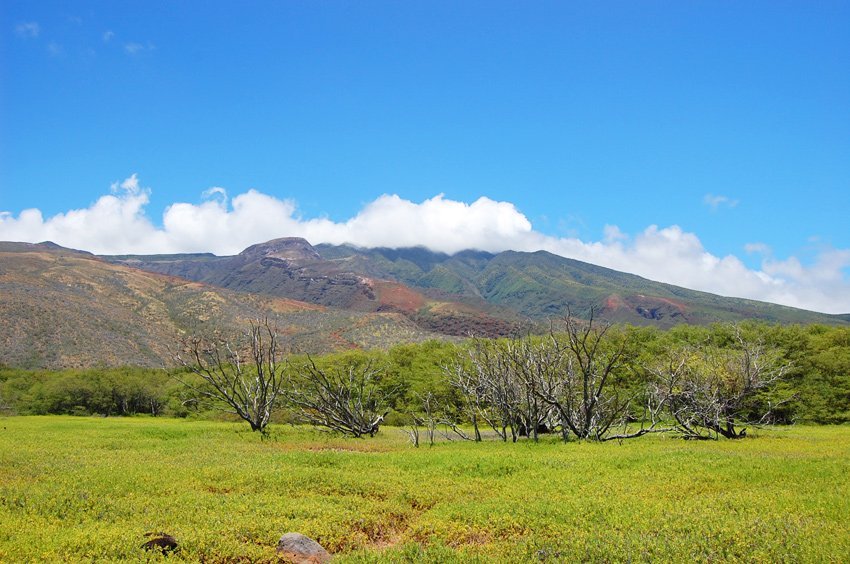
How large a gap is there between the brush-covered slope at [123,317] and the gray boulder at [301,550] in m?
94.8

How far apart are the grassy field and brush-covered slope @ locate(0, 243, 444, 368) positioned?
8724cm

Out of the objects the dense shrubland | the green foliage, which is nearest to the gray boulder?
the dense shrubland

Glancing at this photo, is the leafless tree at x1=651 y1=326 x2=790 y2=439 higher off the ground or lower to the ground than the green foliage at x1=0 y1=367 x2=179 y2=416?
higher

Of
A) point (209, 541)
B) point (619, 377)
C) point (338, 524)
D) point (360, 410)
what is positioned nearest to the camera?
point (209, 541)

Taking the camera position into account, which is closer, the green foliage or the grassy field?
the grassy field

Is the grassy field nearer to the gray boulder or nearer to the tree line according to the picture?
the gray boulder

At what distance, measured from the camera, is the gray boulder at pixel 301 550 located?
1058cm

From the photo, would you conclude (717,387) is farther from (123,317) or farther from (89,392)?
(123,317)

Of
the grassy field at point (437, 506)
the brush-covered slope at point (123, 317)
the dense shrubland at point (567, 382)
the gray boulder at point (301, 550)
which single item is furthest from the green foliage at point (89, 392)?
the gray boulder at point (301, 550)

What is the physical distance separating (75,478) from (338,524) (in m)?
8.52

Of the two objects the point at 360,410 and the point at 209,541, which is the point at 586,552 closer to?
the point at 209,541

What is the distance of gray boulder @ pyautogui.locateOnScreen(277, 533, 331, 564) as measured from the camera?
10578 mm

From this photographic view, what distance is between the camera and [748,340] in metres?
60.0

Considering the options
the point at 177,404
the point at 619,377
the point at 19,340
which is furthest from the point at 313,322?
the point at 619,377
